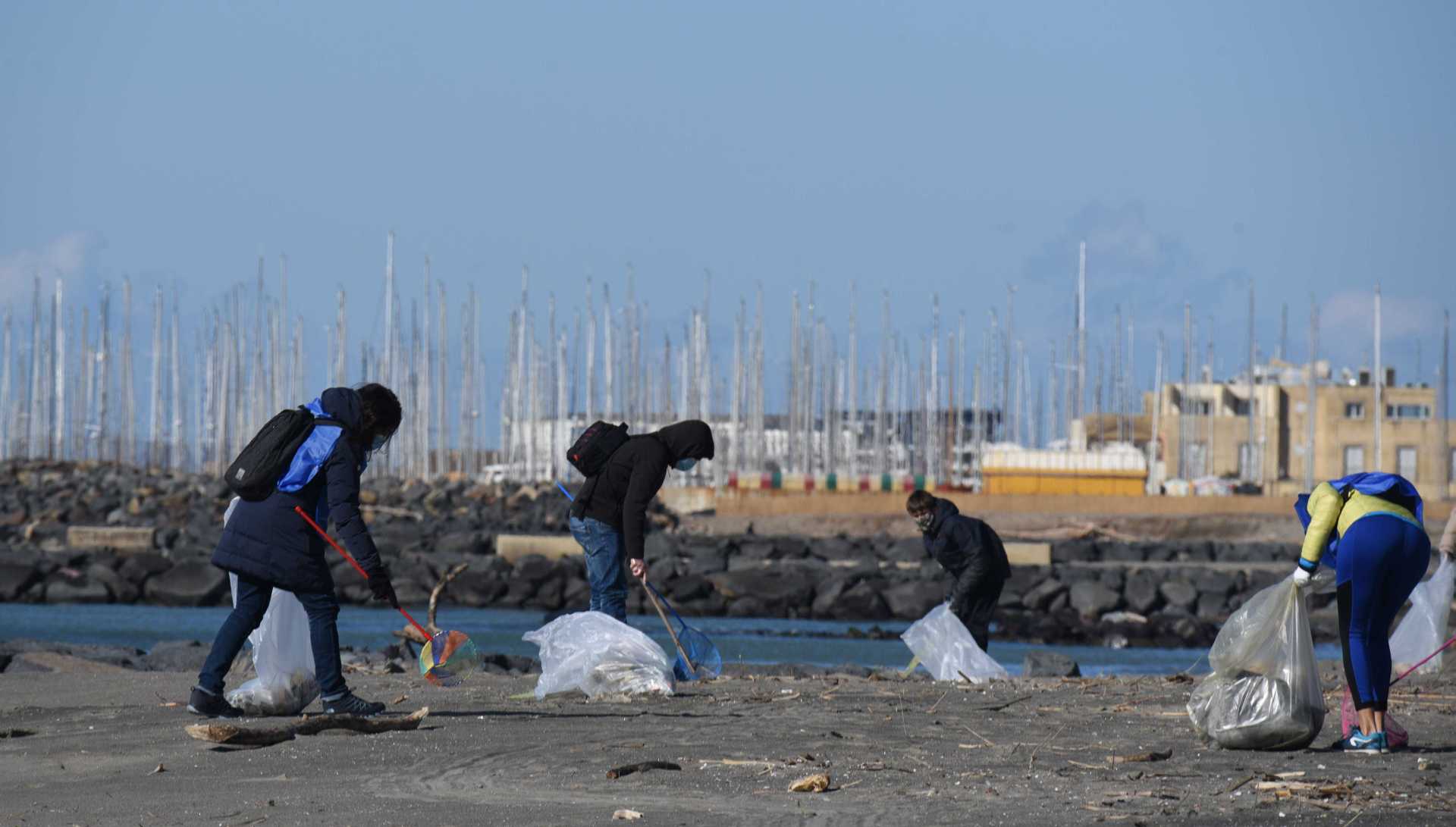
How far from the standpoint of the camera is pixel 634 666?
10.3 m

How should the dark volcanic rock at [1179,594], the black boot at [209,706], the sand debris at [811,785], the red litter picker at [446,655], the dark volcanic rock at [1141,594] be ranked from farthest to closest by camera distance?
the dark volcanic rock at [1179,594] → the dark volcanic rock at [1141,594] → the red litter picker at [446,655] → the black boot at [209,706] → the sand debris at [811,785]

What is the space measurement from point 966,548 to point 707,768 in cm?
573

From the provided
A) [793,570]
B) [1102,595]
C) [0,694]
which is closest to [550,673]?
[0,694]

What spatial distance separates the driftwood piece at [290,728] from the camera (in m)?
7.94

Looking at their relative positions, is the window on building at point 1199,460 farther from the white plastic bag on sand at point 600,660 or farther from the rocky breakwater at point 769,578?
the white plastic bag on sand at point 600,660

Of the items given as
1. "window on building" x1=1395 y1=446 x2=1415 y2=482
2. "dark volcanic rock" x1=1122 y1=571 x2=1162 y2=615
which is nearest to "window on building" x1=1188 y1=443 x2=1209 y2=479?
"window on building" x1=1395 y1=446 x2=1415 y2=482

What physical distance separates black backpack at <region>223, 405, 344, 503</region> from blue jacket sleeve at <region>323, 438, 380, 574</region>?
0.16 m

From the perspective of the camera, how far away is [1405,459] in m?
74.2

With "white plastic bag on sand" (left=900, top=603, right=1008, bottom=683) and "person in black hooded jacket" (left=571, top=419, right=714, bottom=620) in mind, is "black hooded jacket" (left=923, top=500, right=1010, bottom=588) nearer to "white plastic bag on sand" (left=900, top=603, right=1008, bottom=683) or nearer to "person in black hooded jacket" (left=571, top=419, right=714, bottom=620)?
"white plastic bag on sand" (left=900, top=603, right=1008, bottom=683)

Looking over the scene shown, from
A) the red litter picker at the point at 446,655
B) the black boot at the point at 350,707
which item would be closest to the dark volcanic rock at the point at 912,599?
the red litter picker at the point at 446,655

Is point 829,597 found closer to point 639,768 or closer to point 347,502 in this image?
point 347,502

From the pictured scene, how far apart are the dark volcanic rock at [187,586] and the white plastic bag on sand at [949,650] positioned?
21.7 m

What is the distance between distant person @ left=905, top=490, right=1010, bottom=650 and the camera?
42.5 ft

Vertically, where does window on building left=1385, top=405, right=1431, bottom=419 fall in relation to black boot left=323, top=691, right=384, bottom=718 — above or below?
above
